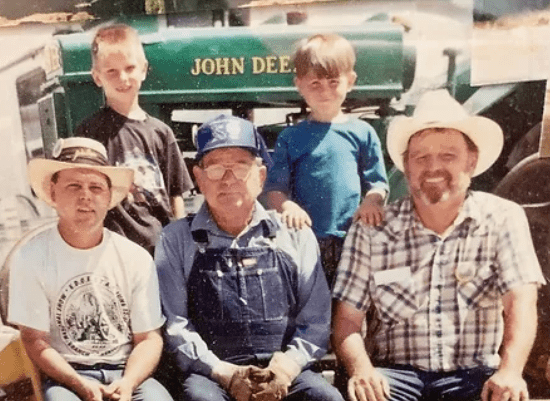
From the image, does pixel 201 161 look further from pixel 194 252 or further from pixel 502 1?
pixel 502 1

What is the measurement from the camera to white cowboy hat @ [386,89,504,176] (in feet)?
6.84

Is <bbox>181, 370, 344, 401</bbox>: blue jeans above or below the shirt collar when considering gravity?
below

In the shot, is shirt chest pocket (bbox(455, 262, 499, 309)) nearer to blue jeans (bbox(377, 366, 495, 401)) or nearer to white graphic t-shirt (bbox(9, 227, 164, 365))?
blue jeans (bbox(377, 366, 495, 401))

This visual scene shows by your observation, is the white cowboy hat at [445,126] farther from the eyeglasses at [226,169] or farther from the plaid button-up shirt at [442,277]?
the eyeglasses at [226,169]

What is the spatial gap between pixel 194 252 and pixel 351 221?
523 mm

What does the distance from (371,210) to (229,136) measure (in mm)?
519

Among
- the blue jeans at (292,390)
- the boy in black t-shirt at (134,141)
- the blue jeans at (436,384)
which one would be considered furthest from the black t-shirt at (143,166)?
the blue jeans at (436,384)

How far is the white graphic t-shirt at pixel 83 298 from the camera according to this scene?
6.92ft

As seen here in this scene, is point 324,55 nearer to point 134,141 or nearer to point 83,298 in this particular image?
point 134,141

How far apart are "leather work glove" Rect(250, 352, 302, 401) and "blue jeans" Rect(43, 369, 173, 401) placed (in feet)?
0.97

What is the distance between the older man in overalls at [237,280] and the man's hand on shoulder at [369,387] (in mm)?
97

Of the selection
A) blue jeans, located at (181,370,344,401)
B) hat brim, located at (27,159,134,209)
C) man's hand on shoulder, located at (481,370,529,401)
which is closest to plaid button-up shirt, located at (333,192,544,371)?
man's hand on shoulder, located at (481,370,529,401)

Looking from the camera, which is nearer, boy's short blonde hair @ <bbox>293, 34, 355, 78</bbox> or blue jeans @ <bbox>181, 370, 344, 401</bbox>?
blue jeans @ <bbox>181, 370, 344, 401</bbox>

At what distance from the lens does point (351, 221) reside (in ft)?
7.20
